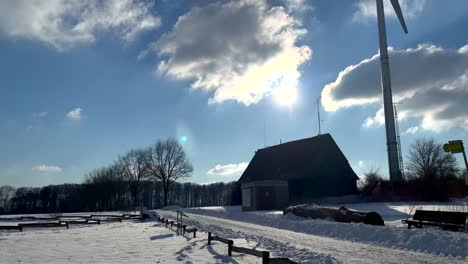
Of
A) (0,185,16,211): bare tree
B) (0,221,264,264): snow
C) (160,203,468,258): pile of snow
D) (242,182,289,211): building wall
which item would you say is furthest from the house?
(0,185,16,211): bare tree

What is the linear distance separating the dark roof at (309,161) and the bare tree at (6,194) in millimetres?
65275

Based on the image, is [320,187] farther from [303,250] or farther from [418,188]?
[303,250]

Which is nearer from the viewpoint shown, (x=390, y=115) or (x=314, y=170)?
(x=390, y=115)

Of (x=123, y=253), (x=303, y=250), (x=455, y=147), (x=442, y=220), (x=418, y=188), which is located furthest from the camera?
(x=418, y=188)

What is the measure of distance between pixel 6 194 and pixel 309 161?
246 ft

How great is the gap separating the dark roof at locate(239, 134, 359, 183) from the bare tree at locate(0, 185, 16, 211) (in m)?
65.3

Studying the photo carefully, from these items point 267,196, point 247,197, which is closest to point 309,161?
point 247,197

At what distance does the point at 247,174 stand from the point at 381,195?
23209 millimetres

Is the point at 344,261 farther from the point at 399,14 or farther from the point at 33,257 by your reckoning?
the point at 399,14

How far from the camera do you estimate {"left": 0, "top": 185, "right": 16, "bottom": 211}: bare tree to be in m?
92.9

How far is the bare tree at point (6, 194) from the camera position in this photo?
305 ft

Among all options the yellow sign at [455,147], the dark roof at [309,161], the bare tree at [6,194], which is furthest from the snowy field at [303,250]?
the bare tree at [6,194]

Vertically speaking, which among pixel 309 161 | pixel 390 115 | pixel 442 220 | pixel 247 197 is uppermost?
pixel 390 115

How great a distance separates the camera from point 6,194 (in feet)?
309
